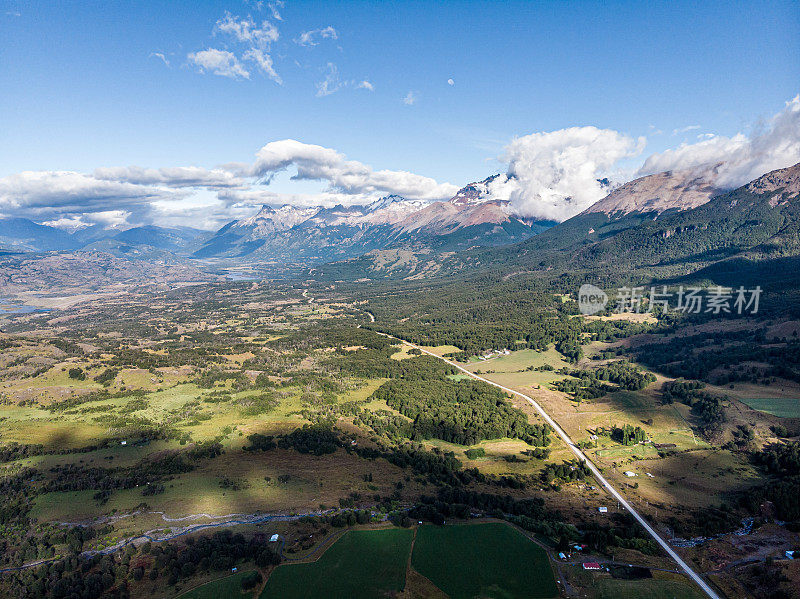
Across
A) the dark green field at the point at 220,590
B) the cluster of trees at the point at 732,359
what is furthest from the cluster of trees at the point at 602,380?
the dark green field at the point at 220,590

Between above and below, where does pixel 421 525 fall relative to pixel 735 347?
below

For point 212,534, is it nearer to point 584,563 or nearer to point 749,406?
point 584,563

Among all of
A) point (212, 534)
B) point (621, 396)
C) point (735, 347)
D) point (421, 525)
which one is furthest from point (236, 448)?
point (735, 347)

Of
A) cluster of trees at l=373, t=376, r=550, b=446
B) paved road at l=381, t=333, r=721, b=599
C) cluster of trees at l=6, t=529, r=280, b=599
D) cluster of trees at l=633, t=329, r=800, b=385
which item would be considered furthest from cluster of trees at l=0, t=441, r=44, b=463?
cluster of trees at l=633, t=329, r=800, b=385

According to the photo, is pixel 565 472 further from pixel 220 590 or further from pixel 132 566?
pixel 132 566

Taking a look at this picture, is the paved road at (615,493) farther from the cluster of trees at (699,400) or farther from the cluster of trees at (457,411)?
the cluster of trees at (699,400)

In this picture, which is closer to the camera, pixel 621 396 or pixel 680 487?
pixel 680 487

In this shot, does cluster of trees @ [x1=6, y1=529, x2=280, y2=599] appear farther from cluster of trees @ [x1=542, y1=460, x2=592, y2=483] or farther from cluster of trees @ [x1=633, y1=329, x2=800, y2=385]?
Answer: cluster of trees @ [x1=633, y1=329, x2=800, y2=385]
